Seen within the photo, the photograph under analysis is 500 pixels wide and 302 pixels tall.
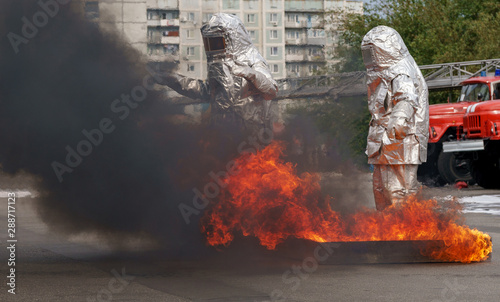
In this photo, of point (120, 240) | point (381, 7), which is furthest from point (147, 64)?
point (381, 7)

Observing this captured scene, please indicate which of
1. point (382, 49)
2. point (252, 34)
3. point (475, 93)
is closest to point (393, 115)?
point (382, 49)

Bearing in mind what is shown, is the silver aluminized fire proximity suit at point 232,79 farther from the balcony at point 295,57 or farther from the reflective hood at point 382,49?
the reflective hood at point 382,49

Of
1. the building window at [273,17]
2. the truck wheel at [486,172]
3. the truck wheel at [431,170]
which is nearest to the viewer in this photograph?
the building window at [273,17]

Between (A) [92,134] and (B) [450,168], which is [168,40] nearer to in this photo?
(A) [92,134]

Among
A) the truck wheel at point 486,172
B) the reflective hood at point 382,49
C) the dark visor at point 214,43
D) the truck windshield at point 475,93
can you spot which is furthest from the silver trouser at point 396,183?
the truck windshield at point 475,93

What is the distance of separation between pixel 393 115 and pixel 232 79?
7.08ft

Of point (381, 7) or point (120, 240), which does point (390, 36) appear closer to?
point (120, 240)

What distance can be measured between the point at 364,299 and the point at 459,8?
32.4m

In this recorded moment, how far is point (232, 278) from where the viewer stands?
7.12 m

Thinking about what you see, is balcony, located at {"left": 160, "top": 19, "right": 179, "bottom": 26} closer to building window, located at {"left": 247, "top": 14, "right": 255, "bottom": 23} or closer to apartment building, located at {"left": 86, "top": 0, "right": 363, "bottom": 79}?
apartment building, located at {"left": 86, "top": 0, "right": 363, "bottom": 79}

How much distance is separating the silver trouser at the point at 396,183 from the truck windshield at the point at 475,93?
12.4 m

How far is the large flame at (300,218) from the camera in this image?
7.76 metres

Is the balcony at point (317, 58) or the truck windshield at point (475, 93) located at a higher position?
the balcony at point (317, 58)

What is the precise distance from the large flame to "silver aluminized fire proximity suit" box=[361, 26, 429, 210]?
0.55 m
